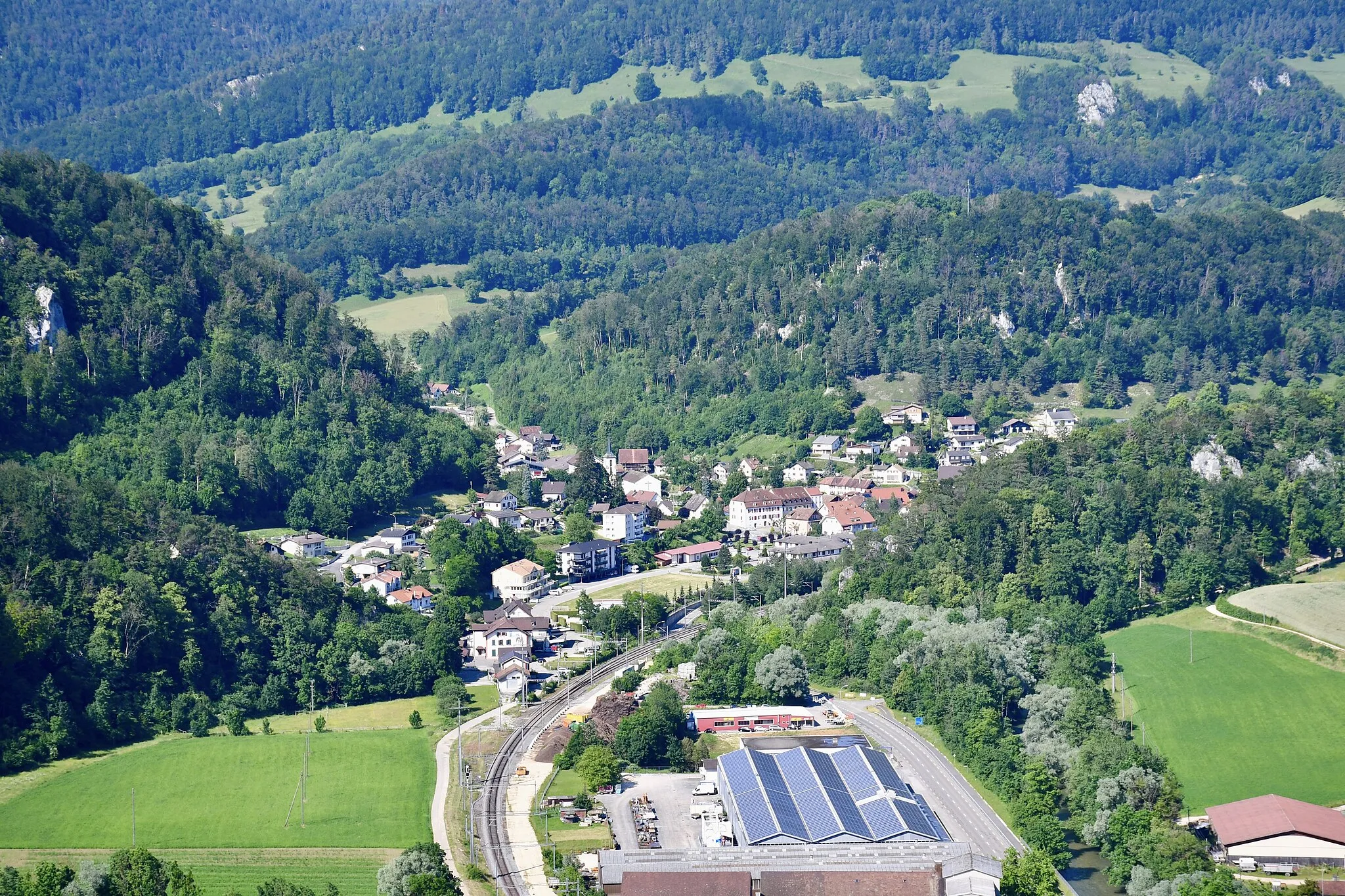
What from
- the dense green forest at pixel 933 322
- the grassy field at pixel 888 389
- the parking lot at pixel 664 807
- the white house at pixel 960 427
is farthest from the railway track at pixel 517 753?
the grassy field at pixel 888 389

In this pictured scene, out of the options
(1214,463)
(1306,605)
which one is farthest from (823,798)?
(1214,463)

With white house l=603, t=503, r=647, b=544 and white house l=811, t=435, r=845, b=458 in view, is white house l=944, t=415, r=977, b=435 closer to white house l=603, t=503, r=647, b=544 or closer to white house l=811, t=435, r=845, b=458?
white house l=811, t=435, r=845, b=458

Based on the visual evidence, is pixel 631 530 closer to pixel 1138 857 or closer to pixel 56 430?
pixel 56 430

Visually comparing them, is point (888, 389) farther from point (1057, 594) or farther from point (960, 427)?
point (1057, 594)

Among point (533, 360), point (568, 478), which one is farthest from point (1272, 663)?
point (533, 360)

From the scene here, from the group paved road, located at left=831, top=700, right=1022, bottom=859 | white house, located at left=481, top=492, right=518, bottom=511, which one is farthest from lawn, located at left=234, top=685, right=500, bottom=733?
white house, located at left=481, top=492, right=518, bottom=511

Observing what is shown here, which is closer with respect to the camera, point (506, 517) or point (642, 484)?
point (506, 517)
